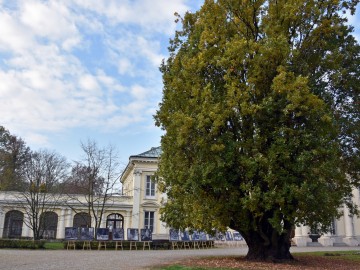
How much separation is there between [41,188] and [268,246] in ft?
77.7

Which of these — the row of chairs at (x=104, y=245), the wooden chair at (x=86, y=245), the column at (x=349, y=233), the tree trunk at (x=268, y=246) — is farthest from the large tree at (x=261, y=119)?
the column at (x=349, y=233)

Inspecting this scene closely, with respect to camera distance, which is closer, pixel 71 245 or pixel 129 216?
pixel 71 245

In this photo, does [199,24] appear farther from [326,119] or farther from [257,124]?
[326,119]

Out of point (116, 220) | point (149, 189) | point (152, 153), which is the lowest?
point (116, 220)

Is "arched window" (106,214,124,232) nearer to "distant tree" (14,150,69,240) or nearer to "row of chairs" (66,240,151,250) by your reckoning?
"distant tree" (14,150,69,240)

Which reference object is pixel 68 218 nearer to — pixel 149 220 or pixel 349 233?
pixel 149 220

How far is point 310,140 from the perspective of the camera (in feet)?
44.1

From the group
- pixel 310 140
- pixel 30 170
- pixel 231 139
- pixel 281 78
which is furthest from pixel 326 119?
pixel 30 170

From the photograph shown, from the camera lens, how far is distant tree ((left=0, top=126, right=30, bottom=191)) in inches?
1715

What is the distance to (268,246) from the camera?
53.6ft

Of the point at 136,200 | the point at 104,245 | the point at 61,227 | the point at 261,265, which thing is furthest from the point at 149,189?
the point at 261,265

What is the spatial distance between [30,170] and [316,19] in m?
27.5

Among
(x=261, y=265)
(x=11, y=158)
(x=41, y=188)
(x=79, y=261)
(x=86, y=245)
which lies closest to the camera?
(x=261, y=265)

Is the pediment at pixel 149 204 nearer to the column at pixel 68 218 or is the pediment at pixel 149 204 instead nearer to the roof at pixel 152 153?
the roof at pixel 152 153
